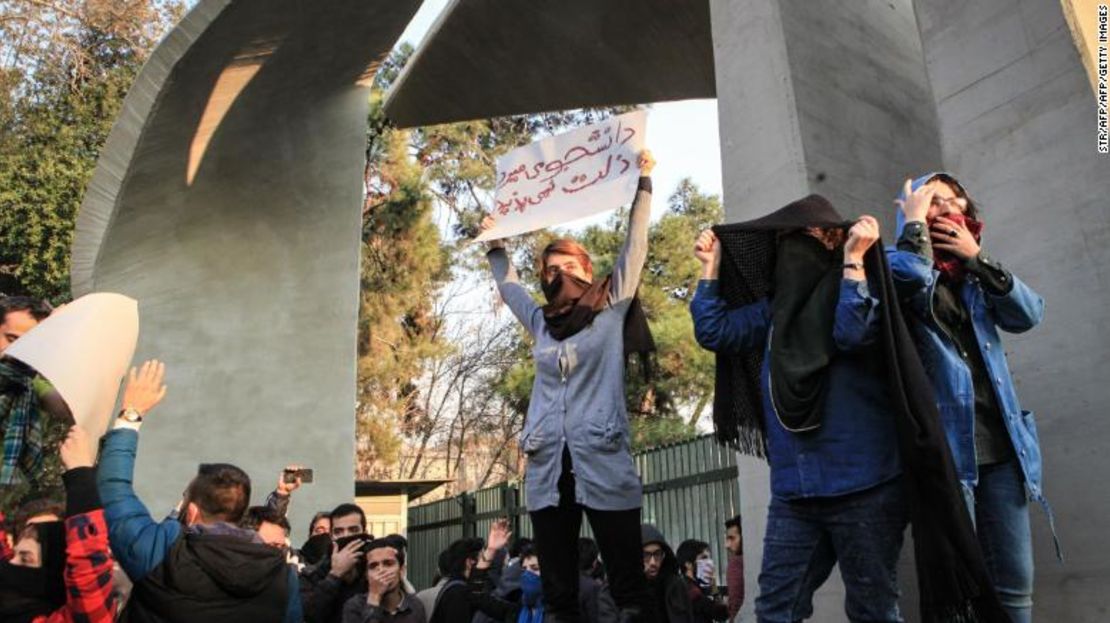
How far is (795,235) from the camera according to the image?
9.94 feet

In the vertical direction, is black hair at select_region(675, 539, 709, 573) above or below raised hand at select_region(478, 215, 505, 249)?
below

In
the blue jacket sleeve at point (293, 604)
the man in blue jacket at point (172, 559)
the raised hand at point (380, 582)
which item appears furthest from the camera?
the raised hand at point (380, 582)

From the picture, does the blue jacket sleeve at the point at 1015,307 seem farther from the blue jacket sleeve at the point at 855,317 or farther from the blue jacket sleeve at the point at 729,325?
the blue jacket sleeve at the point at 729,325

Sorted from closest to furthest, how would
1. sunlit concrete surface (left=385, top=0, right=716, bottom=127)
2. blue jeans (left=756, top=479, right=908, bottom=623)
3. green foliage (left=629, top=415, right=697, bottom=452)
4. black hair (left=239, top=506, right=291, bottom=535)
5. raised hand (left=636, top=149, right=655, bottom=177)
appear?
blue jeans (left=756, top=479, right=908, bottom=623) < raised hand (left=636, top=149, right=655, bottom=177) < black hair (left=239, top=506, right=291, bottom=535) < sunlit concrete surface (left=385, top=0, right=716, bottom=127) < green foliage (left=629, top=415, right=697, bottom=452)

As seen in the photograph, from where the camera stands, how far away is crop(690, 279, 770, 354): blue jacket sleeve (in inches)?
122

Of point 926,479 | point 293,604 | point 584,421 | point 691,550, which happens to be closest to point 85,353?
point 293,604

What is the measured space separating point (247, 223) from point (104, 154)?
4.99 feet

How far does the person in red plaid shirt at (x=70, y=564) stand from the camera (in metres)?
2.66

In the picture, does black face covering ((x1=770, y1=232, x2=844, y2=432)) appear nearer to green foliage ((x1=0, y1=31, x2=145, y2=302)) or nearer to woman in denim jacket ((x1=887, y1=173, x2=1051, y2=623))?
woman in denim jacket ((x1=887, y1=173, x2=1051, y2=623))

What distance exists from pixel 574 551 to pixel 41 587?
178 cm

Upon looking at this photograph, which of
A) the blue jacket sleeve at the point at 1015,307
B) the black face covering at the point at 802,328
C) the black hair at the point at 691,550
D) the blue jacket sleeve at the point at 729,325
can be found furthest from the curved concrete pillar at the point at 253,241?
the blue jacket sleeve at the point at 1015,307

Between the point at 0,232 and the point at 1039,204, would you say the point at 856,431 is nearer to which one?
the point at 1039,204

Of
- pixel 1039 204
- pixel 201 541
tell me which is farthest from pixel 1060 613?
pixel 201 541

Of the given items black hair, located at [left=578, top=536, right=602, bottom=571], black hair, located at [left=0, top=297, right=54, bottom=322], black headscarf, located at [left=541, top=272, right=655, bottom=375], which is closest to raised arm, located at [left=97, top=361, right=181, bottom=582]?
black hair, located at [left=0, top=297, right=54, bottom=322]
